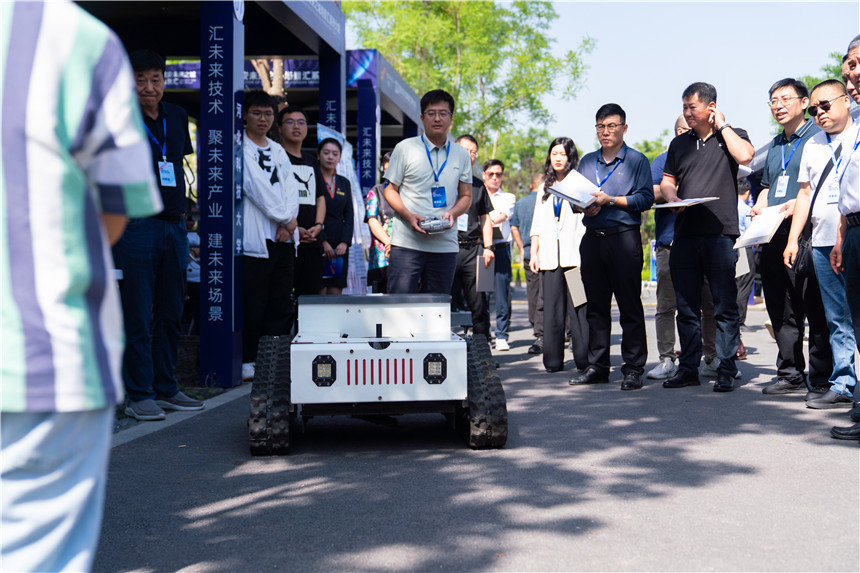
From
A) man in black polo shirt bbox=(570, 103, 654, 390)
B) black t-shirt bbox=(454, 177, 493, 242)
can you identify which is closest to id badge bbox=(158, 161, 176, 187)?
man in black polo shirt bbox=(570, 103, 654, 390)

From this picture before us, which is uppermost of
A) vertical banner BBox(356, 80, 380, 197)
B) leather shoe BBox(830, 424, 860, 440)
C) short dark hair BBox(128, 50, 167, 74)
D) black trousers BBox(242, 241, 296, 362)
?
vertical banner BBox(356, 80, 380, 197)

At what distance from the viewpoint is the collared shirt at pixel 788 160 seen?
6852 millimetres

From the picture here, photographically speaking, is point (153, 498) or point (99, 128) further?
point (153, 498)

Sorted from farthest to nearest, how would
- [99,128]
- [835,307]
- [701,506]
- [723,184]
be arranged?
[723,184] → [835,307] → [701,506] → [99,128]

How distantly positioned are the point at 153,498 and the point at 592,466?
2089 mm

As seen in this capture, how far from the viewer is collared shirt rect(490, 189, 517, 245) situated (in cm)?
1141

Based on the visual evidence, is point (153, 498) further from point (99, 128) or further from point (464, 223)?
point (464, 223)

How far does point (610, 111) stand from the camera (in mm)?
7523

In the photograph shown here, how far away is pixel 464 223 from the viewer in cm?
947

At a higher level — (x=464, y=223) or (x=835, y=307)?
(x=464, y=223)

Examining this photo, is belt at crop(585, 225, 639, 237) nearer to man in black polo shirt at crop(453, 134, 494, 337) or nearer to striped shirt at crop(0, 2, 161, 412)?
man in black polo shirt at crop(453, 134, 494, 337)

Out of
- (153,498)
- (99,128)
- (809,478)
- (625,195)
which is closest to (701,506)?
(809,478)

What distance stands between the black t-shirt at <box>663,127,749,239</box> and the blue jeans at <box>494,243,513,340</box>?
395 centimetres

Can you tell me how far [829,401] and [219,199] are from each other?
16.3ft
